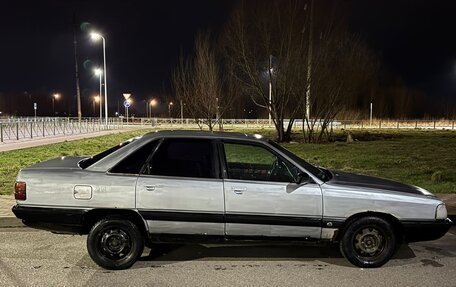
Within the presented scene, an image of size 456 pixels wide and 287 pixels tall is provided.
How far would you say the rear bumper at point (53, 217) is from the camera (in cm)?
486

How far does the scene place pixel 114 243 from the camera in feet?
16.2

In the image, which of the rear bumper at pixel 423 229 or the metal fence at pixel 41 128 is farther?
the metal fence at pixel 41 128

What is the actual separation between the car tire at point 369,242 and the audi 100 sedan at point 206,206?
1 cm

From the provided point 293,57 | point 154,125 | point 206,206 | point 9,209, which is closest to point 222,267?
point 206,206

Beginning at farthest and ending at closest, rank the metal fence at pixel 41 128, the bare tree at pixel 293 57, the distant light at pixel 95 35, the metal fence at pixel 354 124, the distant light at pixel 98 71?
the metal fence at pixel 354 124, the distant light at pixel 98 71, the distant light at pixel 95 35, the metal fence at pixel 41 128, the bare tree at pixel 293 57

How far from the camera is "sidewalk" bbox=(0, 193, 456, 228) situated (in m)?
6.70

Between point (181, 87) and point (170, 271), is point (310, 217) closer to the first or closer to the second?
point (170, 271)

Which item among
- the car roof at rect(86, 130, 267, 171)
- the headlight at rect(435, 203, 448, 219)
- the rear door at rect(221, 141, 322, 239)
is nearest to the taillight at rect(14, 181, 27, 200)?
Answer: the car roof at rect(86, 130, 267, 171)

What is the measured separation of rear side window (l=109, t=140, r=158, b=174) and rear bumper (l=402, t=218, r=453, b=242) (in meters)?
2.94

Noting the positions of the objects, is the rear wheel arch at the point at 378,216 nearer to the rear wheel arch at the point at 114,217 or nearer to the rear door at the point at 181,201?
the rear door at the point at 181,201

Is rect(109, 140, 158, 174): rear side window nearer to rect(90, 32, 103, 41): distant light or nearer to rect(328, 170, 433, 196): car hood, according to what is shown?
rect(328, 170, 433, 196): car hood

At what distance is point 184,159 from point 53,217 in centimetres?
153

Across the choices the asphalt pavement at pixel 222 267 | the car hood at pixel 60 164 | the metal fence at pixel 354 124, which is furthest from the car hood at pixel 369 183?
the metal fence at pixel 354 124

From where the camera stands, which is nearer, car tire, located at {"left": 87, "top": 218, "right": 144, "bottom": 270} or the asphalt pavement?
the asphalt pavement
